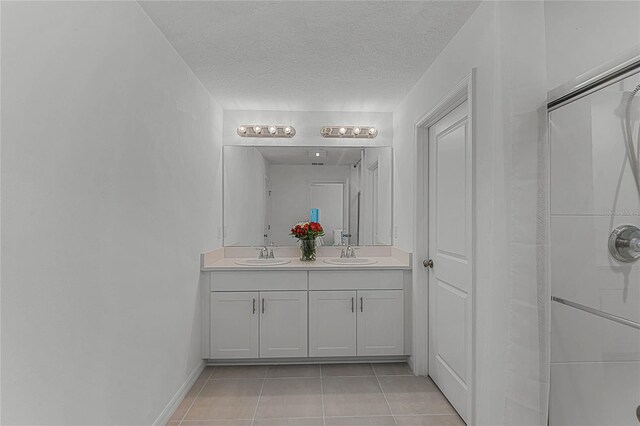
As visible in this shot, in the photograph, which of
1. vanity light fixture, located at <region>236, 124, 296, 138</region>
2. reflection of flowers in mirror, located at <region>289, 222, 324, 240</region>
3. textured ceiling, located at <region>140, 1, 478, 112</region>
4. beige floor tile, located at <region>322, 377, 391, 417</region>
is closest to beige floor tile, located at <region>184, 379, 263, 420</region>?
beige floor tile, located at <region>322, 377, 391, 417</region>

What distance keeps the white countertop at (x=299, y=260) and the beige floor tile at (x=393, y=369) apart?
0.83 meters

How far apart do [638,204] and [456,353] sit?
145cm

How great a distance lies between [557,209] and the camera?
155 centimetres

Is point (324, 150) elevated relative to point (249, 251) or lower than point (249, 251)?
elevated

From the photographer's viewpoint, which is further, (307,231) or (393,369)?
(307,231)

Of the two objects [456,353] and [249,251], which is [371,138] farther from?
[456,353]

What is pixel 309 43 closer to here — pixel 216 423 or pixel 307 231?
pixel 307 231

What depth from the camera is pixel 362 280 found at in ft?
10.3

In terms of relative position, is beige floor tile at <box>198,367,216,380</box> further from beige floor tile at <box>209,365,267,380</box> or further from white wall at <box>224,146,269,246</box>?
white wall at <box>224,146,269,246</box>

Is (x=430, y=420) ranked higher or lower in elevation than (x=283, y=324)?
lower

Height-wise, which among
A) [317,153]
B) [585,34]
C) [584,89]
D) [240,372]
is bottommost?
[240,372]

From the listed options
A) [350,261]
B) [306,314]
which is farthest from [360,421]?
[350,261]

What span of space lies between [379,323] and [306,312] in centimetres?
63

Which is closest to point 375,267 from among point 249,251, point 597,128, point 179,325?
point 249,251
